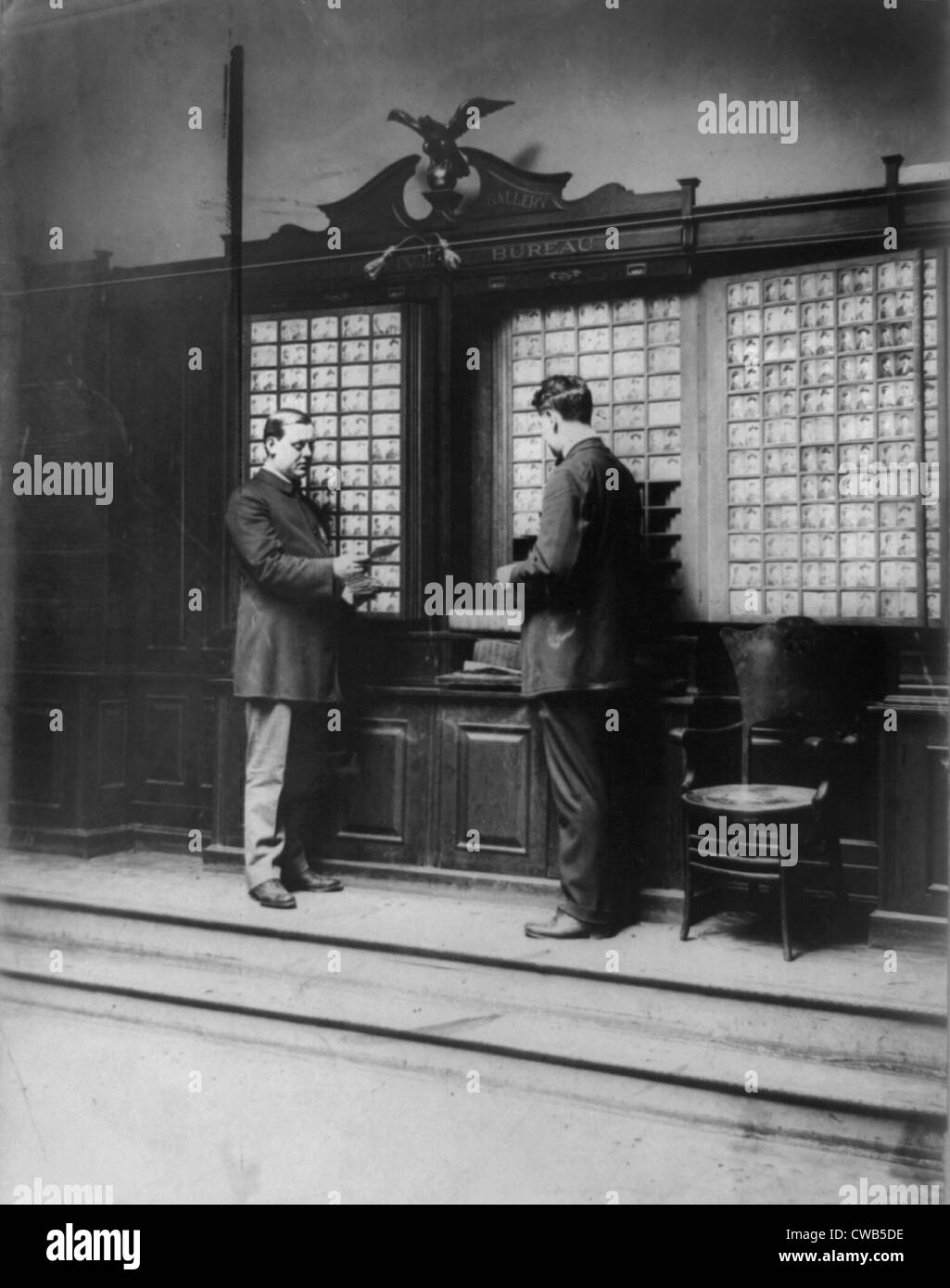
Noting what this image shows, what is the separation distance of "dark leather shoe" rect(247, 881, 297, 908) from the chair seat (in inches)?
56.3

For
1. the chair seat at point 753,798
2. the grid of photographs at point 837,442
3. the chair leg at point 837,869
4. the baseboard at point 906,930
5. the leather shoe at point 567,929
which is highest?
the grid of photographs at point 837,442

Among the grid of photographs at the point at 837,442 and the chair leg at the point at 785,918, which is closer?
the chair leg at the point at 785,918

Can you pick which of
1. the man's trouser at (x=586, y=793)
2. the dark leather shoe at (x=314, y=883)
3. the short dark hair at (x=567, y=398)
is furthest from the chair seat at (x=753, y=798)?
the dark leather shoe at (x=314, y=883)

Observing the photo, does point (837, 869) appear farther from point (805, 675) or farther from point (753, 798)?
point (805, 675)

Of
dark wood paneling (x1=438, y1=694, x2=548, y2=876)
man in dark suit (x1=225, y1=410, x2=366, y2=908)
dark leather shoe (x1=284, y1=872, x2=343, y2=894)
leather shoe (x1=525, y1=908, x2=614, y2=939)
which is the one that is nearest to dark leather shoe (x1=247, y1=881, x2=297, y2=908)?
man in dark suit (x1=225, y1=410, x2=366, y2=908)

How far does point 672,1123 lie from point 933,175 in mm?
2640

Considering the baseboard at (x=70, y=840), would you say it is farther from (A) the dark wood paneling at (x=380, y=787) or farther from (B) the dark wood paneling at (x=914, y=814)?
(B) the dark wood paneling at (x=914, y=814)

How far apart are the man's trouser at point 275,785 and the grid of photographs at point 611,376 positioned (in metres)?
1.10

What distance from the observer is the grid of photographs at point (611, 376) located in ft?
12.2

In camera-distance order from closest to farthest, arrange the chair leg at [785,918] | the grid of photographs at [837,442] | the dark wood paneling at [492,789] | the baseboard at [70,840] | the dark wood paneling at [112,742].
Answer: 1. the chair leg at [785,918]
2. the grid of photographs at [837,442]
3. the dark wood paneling at [492,789]
4. the baseboard at [70,840]
5. the dark wood paneling at [112,742]

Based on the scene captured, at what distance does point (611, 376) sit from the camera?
12.5 feet

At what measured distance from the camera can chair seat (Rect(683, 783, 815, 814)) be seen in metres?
3.14

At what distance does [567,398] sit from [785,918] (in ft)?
5.81

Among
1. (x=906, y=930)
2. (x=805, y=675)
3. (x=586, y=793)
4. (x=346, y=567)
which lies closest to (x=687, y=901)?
(x=586, y=793)
